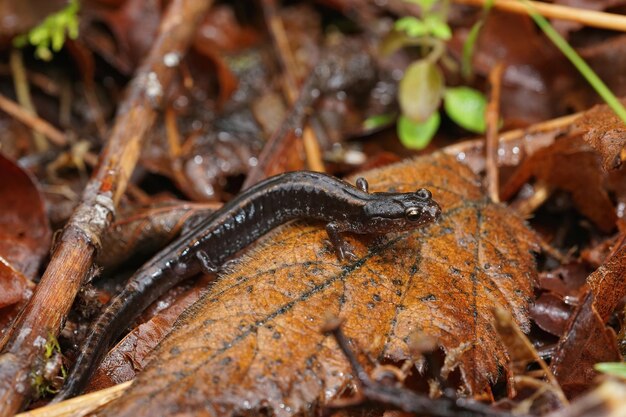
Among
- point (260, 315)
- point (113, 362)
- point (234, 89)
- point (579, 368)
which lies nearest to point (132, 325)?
point (113, 362)

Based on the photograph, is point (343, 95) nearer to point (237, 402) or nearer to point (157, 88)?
point (157, 88)

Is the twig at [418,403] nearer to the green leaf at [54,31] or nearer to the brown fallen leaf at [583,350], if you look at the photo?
the brown fallen leaf at [583,350]

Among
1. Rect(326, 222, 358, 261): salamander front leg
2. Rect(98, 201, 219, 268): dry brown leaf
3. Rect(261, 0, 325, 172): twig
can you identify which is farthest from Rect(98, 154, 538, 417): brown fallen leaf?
Rect(261, 0, 325, 172): twig

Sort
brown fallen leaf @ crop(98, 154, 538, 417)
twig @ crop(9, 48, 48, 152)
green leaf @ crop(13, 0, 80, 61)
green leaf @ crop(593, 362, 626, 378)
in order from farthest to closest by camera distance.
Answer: twig @ crop(9, 48, 48, 152) < green leaf @ crop(13, 0, 80, 61) < brown fallen leaf @ crop(98, 154, 538, 417) < green leaf @ crop(593, 362, 626, 378)

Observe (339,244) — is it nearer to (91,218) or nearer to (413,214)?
(413,214)

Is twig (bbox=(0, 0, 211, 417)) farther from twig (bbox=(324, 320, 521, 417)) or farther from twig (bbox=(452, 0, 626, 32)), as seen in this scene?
twig (bbox=(452, 0, 626, 32))

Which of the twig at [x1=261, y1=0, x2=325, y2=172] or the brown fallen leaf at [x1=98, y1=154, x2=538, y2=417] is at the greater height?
the twig at [x1=261, y1=0, x2=325, y2=172]
